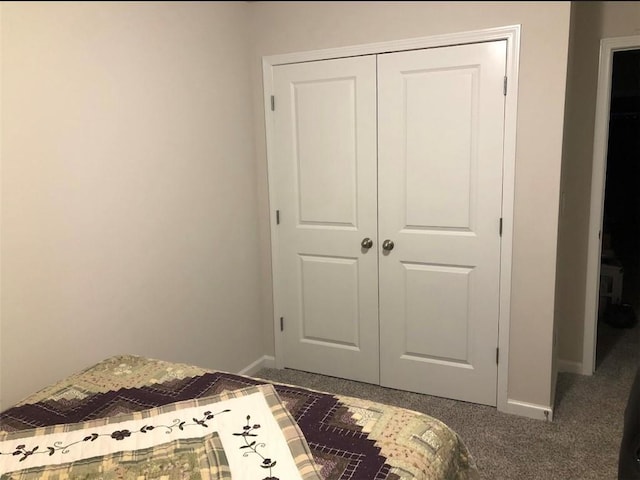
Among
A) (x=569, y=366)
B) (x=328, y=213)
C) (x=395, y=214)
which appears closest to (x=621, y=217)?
(x=569, y=366)

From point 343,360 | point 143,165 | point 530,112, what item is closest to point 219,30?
point 143,165

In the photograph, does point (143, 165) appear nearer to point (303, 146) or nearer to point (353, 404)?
point (303, 146)

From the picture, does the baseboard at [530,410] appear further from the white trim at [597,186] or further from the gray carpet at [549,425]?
the white trim at [597,186]

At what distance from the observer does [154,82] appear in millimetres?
2361

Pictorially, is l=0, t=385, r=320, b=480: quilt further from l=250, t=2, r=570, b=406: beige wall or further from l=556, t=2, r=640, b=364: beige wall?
l=556, t=2, r=640, b=364: beige wall

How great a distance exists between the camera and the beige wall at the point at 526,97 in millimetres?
2346

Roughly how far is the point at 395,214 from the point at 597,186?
1.20m

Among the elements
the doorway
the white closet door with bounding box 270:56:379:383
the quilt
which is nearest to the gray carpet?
the white closet door with bounding box 270:56:379:383

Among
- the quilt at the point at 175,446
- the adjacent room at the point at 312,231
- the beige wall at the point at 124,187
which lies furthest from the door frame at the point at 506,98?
the quilt at the point at 175,446

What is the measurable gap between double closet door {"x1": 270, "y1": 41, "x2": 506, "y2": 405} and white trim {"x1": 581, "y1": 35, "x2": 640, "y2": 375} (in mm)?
796

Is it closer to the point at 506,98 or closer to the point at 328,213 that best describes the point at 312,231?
the point at 328,213

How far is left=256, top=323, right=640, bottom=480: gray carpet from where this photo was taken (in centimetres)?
222

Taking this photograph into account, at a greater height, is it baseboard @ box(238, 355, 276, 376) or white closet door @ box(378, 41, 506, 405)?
white closet door @ box(378, 41, 506, 405)

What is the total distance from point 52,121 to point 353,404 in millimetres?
1488
